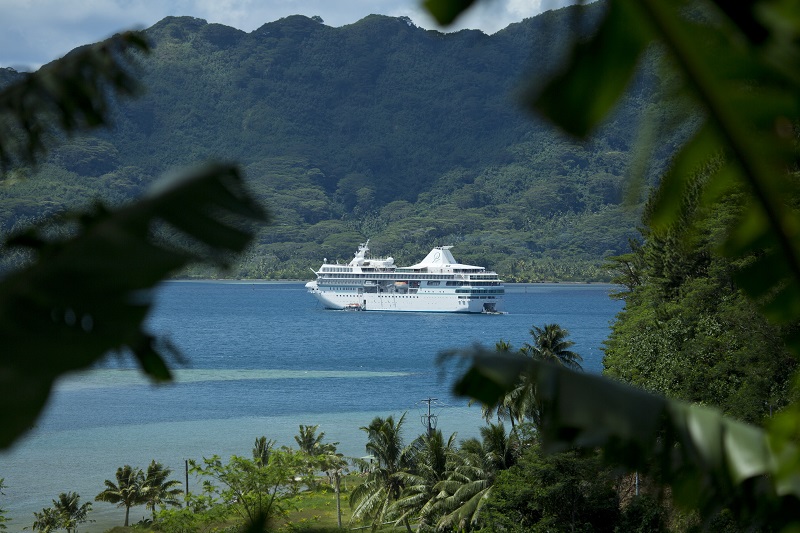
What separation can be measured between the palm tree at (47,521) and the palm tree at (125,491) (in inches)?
85.9

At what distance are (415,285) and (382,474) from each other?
170 ft

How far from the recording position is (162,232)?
0.58 meters

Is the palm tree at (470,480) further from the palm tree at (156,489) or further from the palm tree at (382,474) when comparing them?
the palm tree at (156,489)

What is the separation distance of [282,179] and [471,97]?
3138cm

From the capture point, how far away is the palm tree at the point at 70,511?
24.2m

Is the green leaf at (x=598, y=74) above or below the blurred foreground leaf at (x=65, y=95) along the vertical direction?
below

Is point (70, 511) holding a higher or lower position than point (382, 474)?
lower

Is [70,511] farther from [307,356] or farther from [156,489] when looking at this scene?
[307,356]

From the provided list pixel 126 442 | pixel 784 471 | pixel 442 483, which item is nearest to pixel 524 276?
pixel 126 442

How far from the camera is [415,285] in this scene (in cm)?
7600

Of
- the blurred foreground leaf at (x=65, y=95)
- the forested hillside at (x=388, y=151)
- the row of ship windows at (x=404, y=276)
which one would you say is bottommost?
the blurred foreground leaf at (x=65, y=95)

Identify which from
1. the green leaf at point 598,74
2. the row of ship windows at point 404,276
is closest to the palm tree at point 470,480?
the green leaf at point 598,74

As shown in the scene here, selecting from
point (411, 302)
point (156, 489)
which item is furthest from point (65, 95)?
point (411, 302)

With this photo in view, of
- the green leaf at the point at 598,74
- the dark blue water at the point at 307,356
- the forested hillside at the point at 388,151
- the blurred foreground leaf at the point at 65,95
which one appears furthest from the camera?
the forested hillside at the point at 388,151
